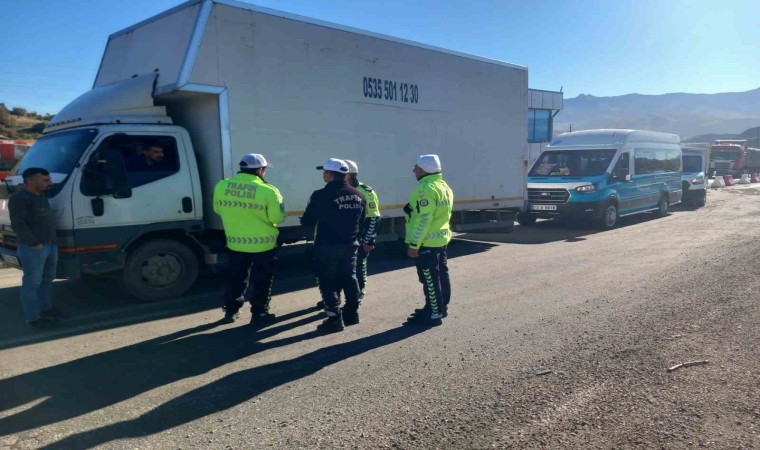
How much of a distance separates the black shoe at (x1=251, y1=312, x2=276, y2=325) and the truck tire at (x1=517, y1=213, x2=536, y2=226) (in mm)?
10542

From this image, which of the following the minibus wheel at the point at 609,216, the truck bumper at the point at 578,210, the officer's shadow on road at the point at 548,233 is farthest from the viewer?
the minibus wheel at the point at 609,216

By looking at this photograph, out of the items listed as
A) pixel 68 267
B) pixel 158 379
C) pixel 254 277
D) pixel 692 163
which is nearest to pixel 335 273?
pixel 254 277

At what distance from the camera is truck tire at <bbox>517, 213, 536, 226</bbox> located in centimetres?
1485

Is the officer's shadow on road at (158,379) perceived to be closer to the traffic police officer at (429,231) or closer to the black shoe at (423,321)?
the black shoe at (423,321)

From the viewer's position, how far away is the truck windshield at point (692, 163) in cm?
2065

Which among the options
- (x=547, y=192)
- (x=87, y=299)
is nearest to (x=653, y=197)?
(x=547, y=192)

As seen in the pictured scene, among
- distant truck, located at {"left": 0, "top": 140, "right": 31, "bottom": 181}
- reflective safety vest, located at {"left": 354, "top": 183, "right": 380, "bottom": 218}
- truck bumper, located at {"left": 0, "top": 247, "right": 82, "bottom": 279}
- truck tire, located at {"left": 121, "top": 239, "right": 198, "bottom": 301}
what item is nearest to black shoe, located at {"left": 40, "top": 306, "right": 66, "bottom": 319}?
truck bumper, located at {"left": 0, "top": 247, "right": 82, "bottom": 279}

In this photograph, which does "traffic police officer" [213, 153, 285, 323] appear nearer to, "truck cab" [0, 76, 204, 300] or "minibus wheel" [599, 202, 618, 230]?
"truck cab" [0, 76, 204, 300]

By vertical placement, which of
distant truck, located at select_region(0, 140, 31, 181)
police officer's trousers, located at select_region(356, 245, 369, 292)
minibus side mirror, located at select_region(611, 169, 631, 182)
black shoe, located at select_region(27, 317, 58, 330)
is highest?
distant truck, located at select_region(0, 140, 31, 181)

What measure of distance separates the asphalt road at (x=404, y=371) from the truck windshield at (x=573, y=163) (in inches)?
276

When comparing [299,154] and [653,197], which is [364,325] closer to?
[299,154]

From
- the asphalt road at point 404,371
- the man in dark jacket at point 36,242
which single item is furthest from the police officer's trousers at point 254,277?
the man in dark jacket at point 36,242

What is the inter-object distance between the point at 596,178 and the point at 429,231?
9.89 m

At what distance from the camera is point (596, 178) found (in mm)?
13875
